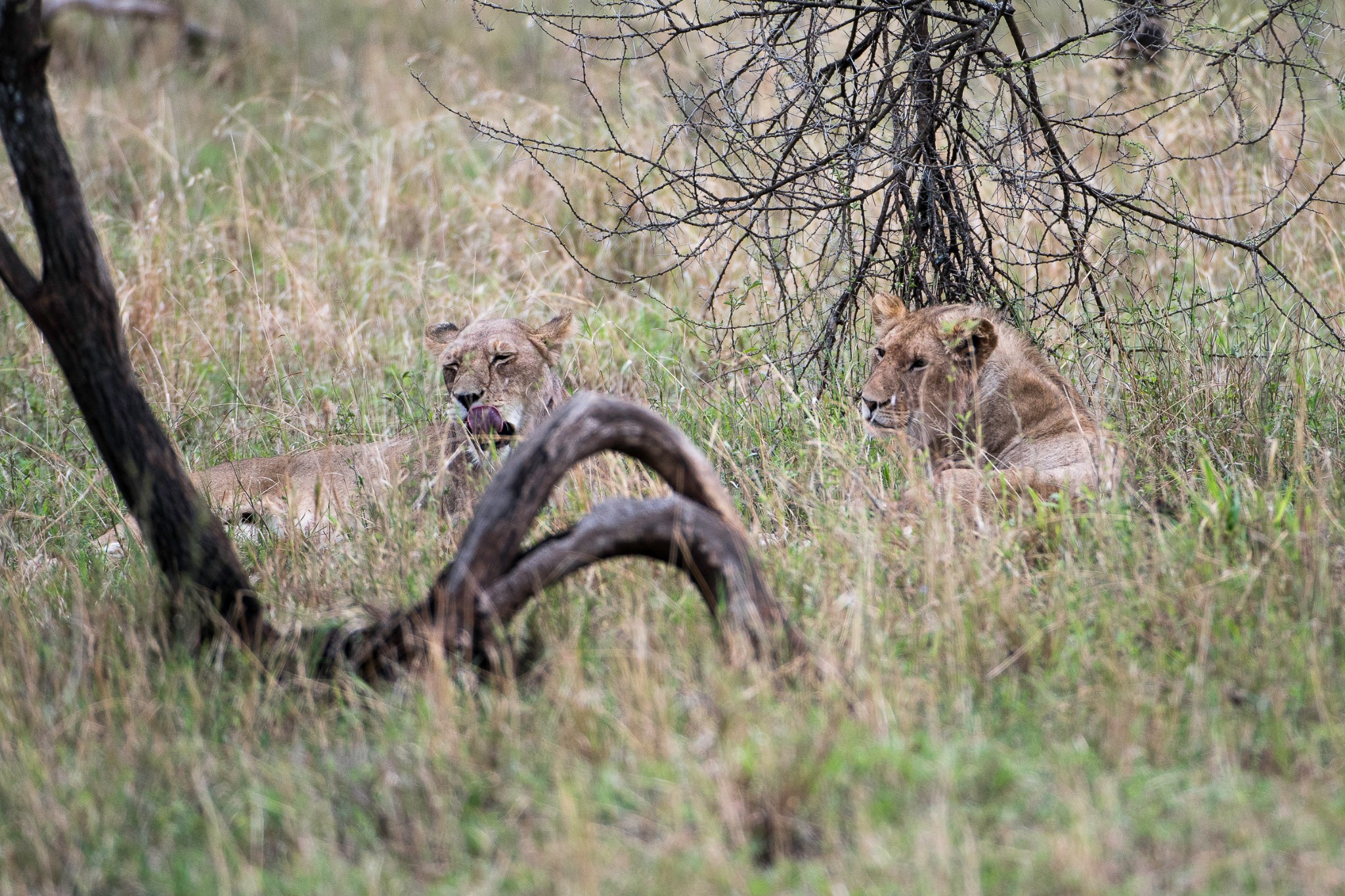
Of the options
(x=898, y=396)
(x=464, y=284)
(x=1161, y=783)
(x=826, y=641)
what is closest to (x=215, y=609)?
(x=826, y=641)

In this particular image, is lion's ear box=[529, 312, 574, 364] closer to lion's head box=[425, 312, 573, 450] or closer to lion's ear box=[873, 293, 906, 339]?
lion's head box=[425, 312, 573, 450]

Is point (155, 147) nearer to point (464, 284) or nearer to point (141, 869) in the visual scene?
point (464, 284)

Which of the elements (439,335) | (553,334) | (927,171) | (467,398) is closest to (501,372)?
(467,398)

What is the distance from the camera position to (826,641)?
316 centimetres

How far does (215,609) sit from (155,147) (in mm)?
6117

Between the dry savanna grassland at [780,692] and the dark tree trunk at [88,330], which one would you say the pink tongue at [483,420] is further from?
the dark tree trunk at [88,330]

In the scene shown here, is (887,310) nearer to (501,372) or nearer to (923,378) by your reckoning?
(923,378)

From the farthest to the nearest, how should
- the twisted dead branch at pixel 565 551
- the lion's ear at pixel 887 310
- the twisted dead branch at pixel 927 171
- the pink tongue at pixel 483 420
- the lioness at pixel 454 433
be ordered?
the pink tongue at pixel 483 420 < the lioness at pixel 454 433 < the lion's ear at pixel 887 310 < the twisted dead branch at pixel 927 171 < the twisted dead branch at pixel 565 551

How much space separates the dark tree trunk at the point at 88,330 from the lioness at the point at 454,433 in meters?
1.73

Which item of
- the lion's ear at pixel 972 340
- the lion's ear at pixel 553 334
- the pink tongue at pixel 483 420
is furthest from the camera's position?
the lion's ear at pixel 553 334

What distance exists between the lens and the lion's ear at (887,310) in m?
5.12

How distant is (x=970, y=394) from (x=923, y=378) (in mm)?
218

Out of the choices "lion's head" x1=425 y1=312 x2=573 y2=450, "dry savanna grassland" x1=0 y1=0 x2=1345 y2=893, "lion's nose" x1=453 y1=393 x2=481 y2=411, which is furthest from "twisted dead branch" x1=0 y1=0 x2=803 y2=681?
"lion's nose" x1=453 y1=393 x2=481 y2=411

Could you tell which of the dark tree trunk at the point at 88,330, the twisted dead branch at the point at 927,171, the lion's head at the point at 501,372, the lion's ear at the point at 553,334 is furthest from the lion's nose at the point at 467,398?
the dark tree trunk at the point at 88,330
